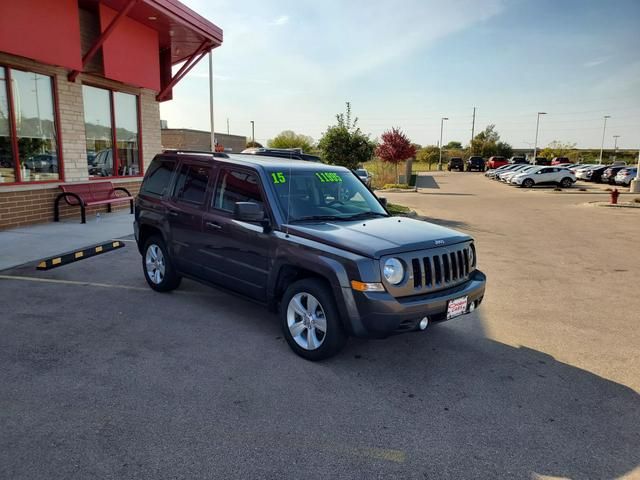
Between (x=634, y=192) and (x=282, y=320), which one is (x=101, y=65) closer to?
(x=282, y=320)

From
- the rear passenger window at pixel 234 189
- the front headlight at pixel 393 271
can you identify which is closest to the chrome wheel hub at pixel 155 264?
the rear passenger window at pixel 234 189

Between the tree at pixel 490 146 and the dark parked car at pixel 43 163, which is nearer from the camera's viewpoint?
the dark parked car at pixel 43 163

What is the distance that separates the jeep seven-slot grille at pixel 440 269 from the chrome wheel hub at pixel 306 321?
0.92 meters

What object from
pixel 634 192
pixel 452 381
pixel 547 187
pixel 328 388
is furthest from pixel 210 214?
pixel 547 187

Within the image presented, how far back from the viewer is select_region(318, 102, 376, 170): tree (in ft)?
71.6

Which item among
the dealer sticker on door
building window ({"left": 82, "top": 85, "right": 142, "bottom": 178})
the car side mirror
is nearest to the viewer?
the dealer sticker on door

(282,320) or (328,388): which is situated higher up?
(282,320)

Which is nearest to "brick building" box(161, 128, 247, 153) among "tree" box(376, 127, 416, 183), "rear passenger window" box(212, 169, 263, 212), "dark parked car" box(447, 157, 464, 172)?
"tree" box(376, 127, 416, 183)

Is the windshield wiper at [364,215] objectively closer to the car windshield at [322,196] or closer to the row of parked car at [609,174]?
the car windshield at [322,196]

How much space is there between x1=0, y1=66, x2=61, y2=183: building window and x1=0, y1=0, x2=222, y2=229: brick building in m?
0.02

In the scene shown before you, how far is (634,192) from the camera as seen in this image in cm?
2531

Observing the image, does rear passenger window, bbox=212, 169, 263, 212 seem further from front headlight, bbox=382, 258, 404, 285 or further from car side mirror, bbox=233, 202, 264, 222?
front headlight, bbox=382, 258, 404, 285

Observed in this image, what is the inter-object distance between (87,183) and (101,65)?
3.20 metres

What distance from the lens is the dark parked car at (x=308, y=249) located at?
13.1 feet
